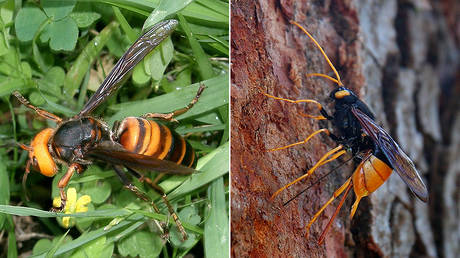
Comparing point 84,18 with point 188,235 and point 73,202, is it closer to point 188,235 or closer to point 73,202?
point 73,202

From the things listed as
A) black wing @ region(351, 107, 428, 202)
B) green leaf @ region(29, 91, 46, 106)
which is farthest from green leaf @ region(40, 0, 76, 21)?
A: black wing @ region(351, 107, 428, 202)

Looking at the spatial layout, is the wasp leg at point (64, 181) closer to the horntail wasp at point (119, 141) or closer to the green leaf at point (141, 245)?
the horntail wasp at point (119, 141)

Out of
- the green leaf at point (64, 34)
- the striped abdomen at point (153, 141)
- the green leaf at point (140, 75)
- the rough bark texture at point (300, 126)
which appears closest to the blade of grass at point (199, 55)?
the green leaf at point (140, 75)

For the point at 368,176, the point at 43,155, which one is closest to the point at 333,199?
the point at 368,176

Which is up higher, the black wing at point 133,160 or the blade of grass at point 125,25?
the blade of grass at point 125,25

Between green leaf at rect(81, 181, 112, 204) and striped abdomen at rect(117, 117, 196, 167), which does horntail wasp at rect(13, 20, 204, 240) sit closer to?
striped abdomen at rect(117, 117, 196, 167)

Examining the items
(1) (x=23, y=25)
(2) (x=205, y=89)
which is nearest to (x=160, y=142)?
(2) (x=205, y=89)
